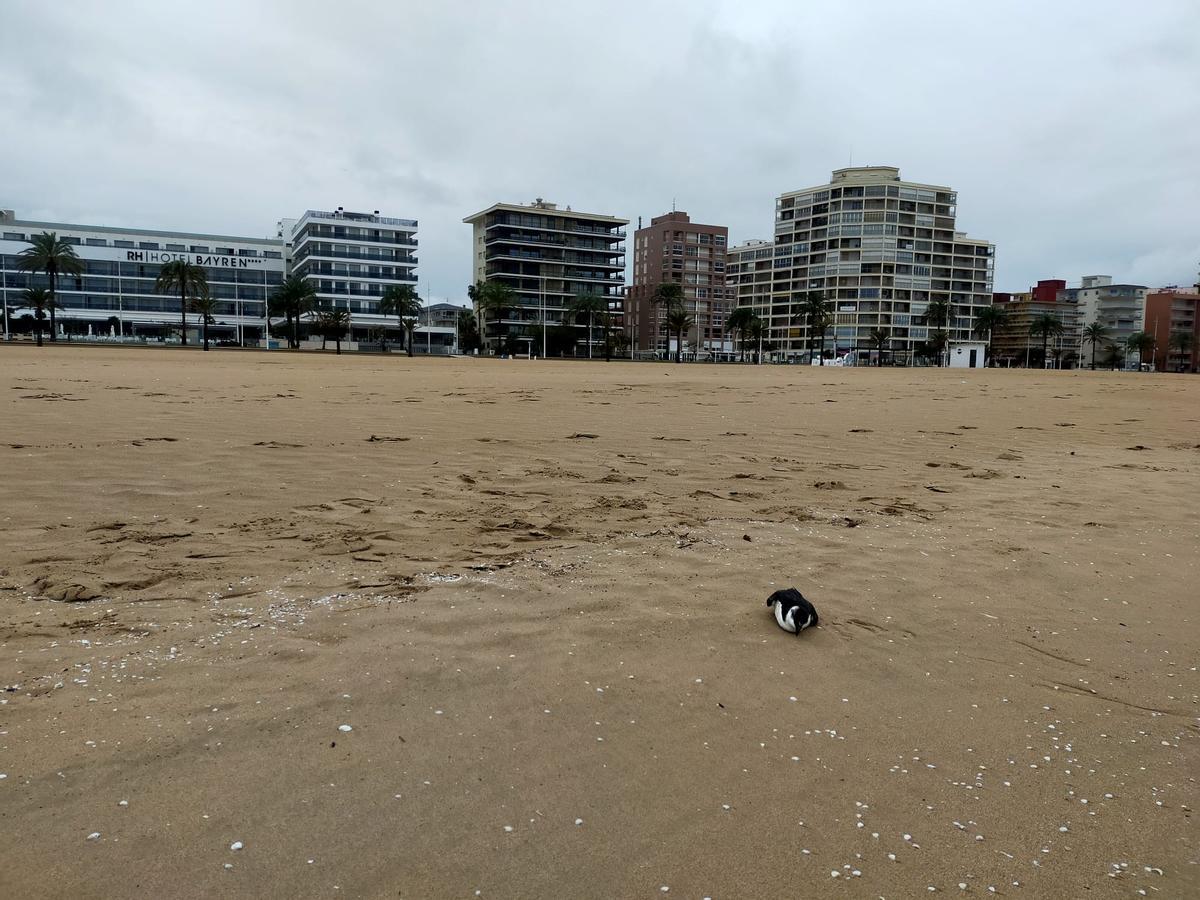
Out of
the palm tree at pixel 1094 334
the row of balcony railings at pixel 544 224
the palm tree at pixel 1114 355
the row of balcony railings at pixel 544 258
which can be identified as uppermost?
the row of balcony railings at pixel 544 224

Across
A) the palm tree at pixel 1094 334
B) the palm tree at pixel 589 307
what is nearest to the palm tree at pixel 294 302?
the palm tree at pixel 589 307

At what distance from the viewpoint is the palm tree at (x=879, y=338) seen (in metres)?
129

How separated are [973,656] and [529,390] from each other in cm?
1630

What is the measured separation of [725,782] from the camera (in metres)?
2.82

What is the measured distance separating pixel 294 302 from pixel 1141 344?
139 meters

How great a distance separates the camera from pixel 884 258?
133625 mm

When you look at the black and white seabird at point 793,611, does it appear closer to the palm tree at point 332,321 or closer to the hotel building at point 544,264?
the palm tree at point 332,321

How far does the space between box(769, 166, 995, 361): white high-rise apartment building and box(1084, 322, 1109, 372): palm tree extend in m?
29.8

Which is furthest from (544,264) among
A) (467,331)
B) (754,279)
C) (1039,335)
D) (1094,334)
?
(1094,334)

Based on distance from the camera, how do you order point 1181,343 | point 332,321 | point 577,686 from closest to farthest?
point 577,686 < point 332,321 < point 1181,343

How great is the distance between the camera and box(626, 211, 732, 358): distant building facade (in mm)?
153875

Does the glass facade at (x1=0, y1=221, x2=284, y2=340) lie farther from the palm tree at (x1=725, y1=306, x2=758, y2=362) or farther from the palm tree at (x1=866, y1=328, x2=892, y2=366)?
the palm tree at (x1=866, y1=328, x2=892, y2=366)

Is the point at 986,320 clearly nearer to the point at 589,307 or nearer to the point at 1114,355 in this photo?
the point at 1114,355

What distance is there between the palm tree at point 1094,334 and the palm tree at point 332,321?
445 ft
